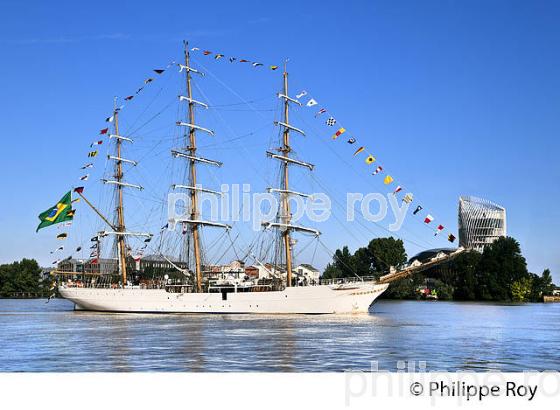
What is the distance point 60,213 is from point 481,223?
135659 millimetres

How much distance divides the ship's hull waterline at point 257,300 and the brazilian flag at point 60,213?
28.5 ft

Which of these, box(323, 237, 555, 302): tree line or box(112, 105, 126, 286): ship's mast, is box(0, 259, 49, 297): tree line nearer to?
box(323, 237, 555, 302): tree line

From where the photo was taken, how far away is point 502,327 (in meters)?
48.4

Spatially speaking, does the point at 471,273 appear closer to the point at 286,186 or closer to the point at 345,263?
the point at 345,263

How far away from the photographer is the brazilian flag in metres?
69.3

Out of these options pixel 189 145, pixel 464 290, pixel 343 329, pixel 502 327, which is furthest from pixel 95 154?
pixel 464 290

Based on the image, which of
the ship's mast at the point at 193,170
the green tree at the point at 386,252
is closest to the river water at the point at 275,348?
the ship's mast at the point at 193,170

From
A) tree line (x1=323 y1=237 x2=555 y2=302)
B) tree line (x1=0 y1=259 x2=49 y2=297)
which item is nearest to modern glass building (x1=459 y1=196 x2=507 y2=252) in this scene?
tree line (x1=323 y1=237 x2=555 y2=302)

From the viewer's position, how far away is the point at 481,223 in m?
185

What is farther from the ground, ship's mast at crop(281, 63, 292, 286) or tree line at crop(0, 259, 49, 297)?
ship's mast at crop(281, 63, 292, 286)

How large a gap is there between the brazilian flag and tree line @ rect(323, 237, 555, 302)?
47168mm

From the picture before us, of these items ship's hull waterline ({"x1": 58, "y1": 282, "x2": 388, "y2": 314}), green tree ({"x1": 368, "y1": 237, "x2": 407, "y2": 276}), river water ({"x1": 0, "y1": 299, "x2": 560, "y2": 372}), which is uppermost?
green tree ({"x1": 368, "y1": 237, "x2": 407, "y2": 276})
